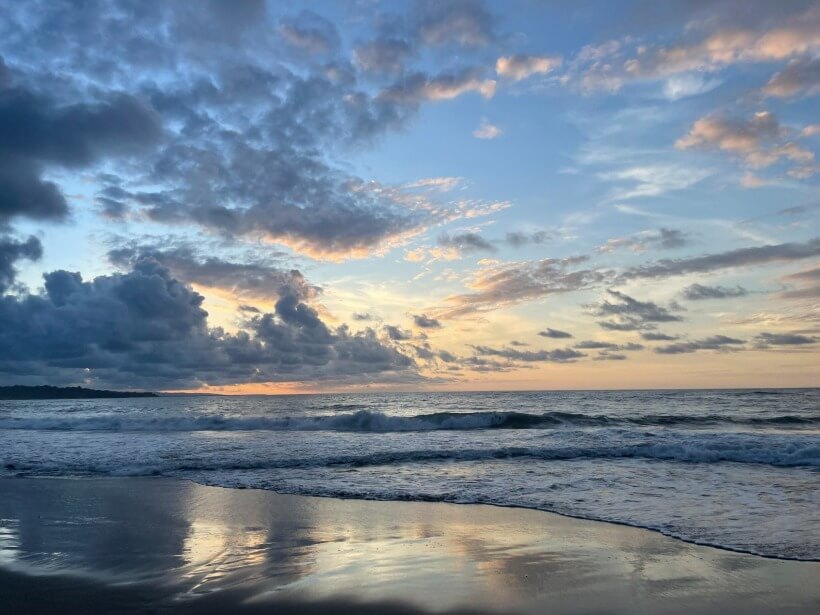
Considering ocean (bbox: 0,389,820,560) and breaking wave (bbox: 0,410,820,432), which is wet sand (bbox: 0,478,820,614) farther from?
breaking wave (bbox: 0,410,820,432)

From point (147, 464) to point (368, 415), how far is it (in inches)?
821

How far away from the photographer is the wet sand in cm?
A: 607

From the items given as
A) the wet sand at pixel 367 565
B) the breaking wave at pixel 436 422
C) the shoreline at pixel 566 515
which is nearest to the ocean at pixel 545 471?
the shoreline at pixel 566 515

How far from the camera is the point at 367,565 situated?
7.35m

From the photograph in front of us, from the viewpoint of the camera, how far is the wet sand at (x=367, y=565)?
19.9 feet

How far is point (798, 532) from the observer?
889 cm

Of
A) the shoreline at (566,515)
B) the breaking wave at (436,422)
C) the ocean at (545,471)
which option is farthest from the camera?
the breaking wave at (436,422)

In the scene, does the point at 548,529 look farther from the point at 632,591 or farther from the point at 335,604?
the point at 335,604

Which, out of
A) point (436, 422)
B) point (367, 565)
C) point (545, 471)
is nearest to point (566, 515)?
point (367, 565)

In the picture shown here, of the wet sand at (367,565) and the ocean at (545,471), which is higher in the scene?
the wet sand at (367,565)

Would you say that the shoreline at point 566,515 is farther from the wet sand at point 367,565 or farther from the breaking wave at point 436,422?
the breaking wave at point 436,422

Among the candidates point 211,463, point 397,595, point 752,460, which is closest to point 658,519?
point 397,595

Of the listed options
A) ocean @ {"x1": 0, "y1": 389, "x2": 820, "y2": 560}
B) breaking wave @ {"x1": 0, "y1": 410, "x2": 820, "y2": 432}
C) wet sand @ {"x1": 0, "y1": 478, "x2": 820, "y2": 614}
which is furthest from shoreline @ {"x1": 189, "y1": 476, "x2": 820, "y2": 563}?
breaking wave @ {"x1": 0, "y1": 410, "x2": 820, "y2": 432}

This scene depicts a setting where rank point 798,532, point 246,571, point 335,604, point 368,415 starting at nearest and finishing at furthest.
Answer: point 335,604
point 246,571
point 798,532
point 368,415
